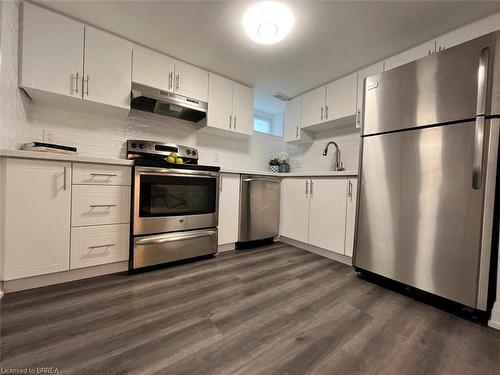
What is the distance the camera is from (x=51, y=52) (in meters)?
1.67

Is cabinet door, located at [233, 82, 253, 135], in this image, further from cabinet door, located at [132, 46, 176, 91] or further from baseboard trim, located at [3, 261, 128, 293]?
baseboard trim, located at [3, 261, 128, 293]

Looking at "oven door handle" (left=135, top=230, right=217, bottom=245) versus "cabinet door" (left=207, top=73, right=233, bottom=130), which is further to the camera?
"cabinet door" (left=207, top=73, right=233, bottom=130)

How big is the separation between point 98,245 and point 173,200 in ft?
2.11

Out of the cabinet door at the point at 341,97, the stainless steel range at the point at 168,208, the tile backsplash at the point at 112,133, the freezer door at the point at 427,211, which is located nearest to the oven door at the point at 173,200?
the stainless steel range at the point at 168,208

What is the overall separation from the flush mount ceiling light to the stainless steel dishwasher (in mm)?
1353

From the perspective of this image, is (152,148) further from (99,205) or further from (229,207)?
(229,207)

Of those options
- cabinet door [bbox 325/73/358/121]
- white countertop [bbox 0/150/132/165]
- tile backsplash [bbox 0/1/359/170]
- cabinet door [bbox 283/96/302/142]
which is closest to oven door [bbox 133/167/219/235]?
white countertop [bbox 0/150/132/165]

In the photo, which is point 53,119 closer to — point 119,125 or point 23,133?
point 23,133

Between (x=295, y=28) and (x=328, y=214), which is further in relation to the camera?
(x=328, y=214)

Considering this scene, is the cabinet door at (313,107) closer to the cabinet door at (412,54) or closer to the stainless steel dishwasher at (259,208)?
the cabinet door at (412,54)

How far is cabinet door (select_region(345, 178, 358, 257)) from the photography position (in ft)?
6.55

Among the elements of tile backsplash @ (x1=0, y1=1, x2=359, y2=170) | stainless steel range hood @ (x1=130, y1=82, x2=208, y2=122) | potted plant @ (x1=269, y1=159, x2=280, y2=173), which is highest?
stainless steel range hood @ (x1=130, y1=82, x2=208, y2=122)

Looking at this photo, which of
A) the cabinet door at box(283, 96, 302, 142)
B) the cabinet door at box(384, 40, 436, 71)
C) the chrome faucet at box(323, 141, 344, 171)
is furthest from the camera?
the cabinet door at box(283, 96, 302, 142)

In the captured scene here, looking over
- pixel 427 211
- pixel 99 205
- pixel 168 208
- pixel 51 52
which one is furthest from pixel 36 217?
pixel 427 211
